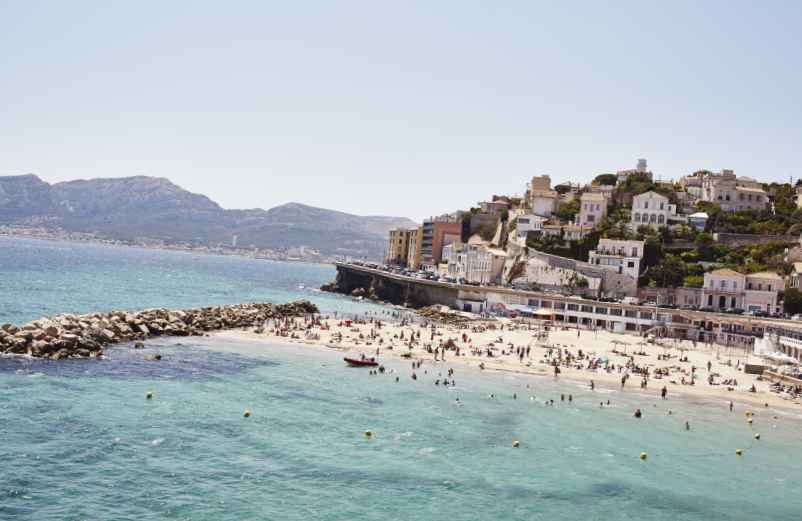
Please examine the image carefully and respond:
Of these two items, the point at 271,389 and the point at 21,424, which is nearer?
the point at 21,424

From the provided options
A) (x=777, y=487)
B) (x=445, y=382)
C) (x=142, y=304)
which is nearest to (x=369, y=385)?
(x=445, y=382)

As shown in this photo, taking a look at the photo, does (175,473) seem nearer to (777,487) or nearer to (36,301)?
(777,487)

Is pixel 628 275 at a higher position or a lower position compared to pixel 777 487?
higher

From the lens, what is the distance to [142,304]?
8188 centimetres

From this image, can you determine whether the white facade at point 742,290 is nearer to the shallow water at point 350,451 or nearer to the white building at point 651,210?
the white building at point 651,210

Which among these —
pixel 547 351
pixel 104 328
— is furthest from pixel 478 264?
pixel 104 328

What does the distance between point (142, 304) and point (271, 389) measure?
158 ft

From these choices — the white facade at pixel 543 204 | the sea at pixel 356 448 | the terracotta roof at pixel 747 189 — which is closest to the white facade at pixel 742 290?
the terracotta roof at pixel 747 189

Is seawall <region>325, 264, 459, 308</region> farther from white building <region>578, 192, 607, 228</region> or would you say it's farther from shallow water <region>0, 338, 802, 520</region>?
shallow water <region>0, 338, 802, 520</region>

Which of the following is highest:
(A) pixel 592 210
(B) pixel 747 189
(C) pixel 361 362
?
(B) pixel 747 189

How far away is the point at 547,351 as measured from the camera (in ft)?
195

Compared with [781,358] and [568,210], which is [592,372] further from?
[568,210]

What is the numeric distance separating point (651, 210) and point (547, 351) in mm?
50722

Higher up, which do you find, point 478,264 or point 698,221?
point 698,221
